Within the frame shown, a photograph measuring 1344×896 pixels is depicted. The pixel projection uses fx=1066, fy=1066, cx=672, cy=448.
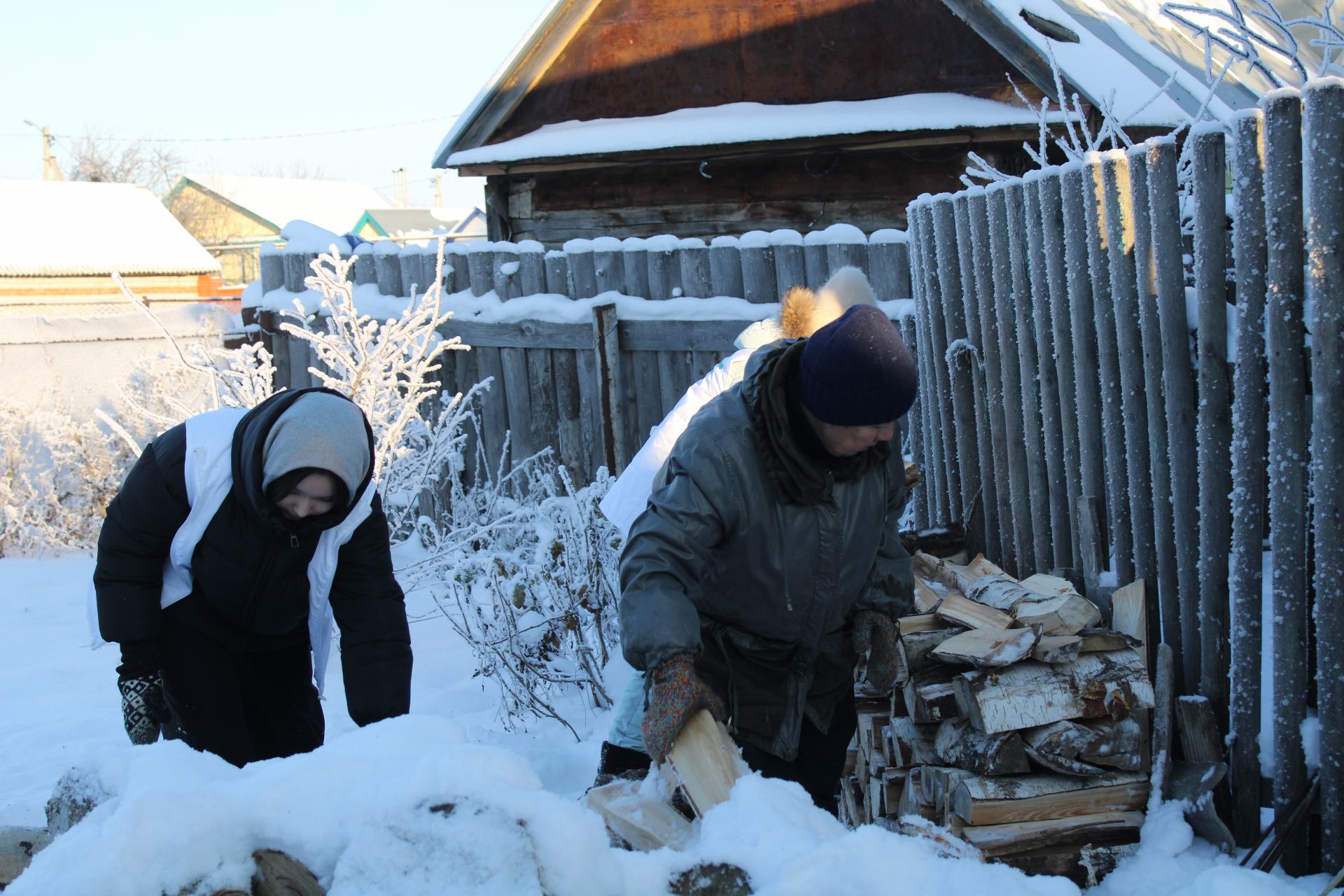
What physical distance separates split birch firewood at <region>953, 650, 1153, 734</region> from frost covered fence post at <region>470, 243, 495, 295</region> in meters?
5.06

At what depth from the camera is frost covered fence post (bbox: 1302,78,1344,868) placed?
2492 millimetres

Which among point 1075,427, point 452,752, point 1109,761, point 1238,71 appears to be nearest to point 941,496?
point 1075,427

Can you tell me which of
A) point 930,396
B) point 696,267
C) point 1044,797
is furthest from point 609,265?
point 1044,797

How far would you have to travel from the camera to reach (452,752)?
1.48 metres

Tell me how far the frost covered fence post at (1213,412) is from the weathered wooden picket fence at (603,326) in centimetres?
231

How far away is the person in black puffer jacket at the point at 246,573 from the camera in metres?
2.65

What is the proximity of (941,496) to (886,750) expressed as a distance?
1.66m

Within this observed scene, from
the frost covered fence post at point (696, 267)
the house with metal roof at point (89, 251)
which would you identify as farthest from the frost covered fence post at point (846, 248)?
the house with metal roof at point (89, 251)

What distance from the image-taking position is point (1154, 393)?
3213 mm

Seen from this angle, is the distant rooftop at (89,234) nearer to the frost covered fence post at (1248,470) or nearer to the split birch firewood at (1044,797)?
the split birch firewood at (1044,797)

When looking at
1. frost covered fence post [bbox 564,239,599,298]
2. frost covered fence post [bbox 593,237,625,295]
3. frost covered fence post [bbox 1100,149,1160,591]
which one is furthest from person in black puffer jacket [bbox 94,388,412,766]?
frost covered fence post [bbox 564,239,599,298]

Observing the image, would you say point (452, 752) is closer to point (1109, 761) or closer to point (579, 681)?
point (1109, 761)

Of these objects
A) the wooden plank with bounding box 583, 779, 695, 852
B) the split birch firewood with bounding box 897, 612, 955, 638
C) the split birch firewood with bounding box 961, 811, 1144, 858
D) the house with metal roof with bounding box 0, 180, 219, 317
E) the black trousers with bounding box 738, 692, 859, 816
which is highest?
the house with metal roof with bounding box 0, 180, 219, 317

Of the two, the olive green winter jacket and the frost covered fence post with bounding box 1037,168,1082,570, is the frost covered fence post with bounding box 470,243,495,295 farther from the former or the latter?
the olive green winter jacket
